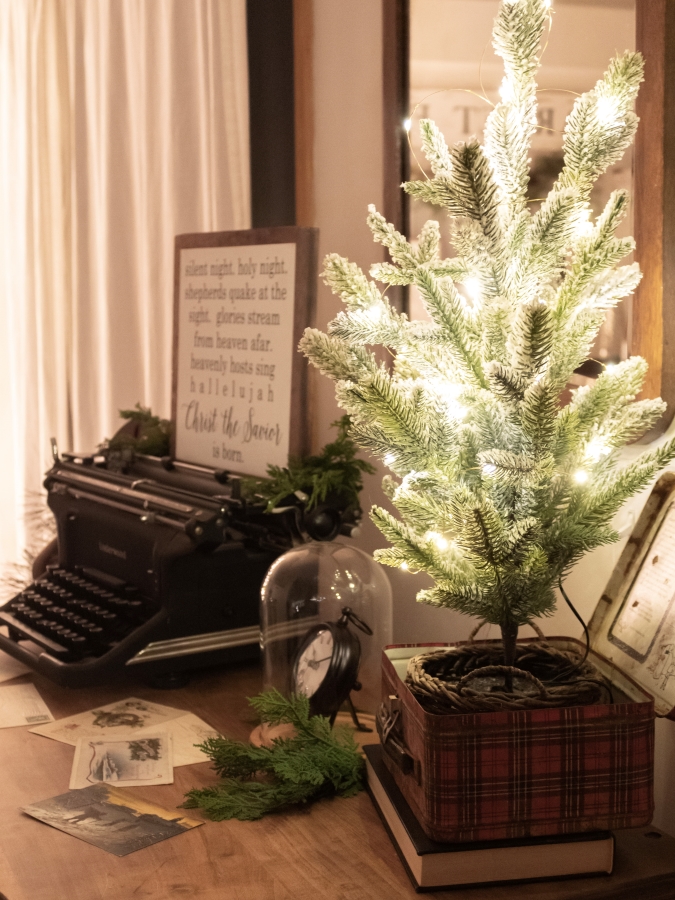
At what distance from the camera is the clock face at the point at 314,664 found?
4.39ft

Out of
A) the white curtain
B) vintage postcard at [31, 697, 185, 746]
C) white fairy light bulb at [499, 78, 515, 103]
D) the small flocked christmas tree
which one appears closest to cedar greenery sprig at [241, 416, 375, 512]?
vintage postcard at [31, 697, 185, 746]

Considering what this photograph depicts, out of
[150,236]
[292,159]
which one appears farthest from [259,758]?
[150,236]

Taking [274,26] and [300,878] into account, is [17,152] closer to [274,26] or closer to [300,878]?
[274,26]

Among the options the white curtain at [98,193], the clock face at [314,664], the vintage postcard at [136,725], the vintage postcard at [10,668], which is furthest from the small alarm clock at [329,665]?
the white curtain at [98,193]


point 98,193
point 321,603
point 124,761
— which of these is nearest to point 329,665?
point 321,603

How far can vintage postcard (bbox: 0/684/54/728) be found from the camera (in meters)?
1.43

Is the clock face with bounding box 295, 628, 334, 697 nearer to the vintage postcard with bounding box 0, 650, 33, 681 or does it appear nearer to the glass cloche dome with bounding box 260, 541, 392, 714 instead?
the glass cloche dome with bounding box 260, 541, 392, 714

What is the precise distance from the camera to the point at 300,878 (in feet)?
3.25

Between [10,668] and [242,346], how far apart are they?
0.70 m

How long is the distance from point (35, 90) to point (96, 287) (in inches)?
20.4

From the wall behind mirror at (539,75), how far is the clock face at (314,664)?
52cm

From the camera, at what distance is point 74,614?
1671 millimetres

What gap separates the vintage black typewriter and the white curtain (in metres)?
0.75

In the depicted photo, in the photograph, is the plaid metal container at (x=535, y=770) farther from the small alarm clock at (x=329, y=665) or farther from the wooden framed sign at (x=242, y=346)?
the wooden framed sign at (x=242, y=346)
